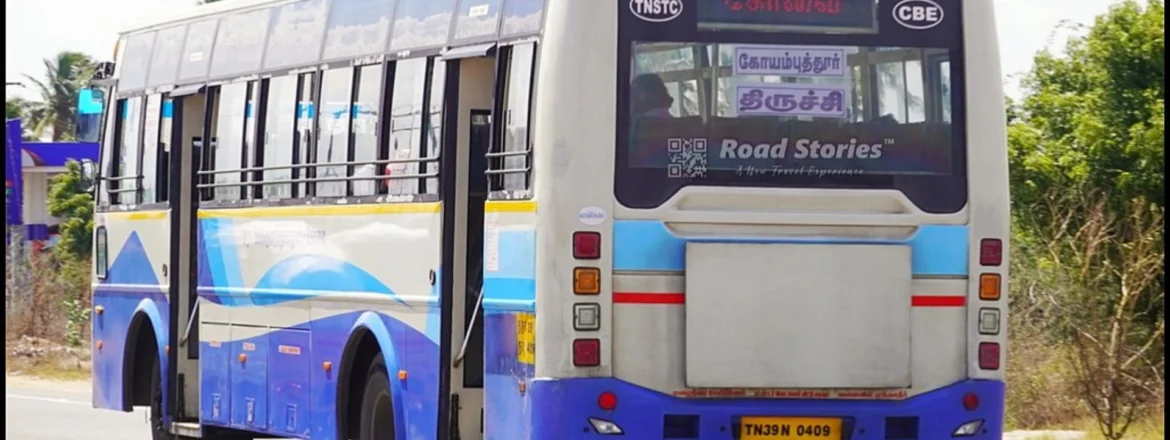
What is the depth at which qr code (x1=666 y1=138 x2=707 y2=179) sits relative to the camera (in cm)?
1084

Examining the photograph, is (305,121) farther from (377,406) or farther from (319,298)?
(377,406)

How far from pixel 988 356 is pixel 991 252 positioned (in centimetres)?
50

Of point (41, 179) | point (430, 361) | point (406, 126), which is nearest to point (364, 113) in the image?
point (406, 126)

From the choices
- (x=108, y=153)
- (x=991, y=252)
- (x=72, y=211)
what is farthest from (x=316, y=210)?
(x=72, y=211)

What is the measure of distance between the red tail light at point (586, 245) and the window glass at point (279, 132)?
145 inches

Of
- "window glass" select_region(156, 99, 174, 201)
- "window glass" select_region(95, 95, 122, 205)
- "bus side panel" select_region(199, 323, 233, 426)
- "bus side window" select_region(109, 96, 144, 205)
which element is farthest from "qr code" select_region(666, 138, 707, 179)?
"window glass" select_region(95, 95, 122, 205)

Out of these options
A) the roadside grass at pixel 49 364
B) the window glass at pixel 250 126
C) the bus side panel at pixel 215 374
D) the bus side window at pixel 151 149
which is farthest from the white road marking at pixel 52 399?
the window glass at pixel 250 126

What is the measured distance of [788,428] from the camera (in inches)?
431

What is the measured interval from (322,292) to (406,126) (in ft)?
4.81

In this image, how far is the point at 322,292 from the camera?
13484 millimetres

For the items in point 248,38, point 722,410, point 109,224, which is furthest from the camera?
point 109,224

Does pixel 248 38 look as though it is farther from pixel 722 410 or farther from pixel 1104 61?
pixel 1104 61

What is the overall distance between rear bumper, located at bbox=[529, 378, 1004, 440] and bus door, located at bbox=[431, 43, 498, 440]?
4.10 ft

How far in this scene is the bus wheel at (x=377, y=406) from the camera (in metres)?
12.9
